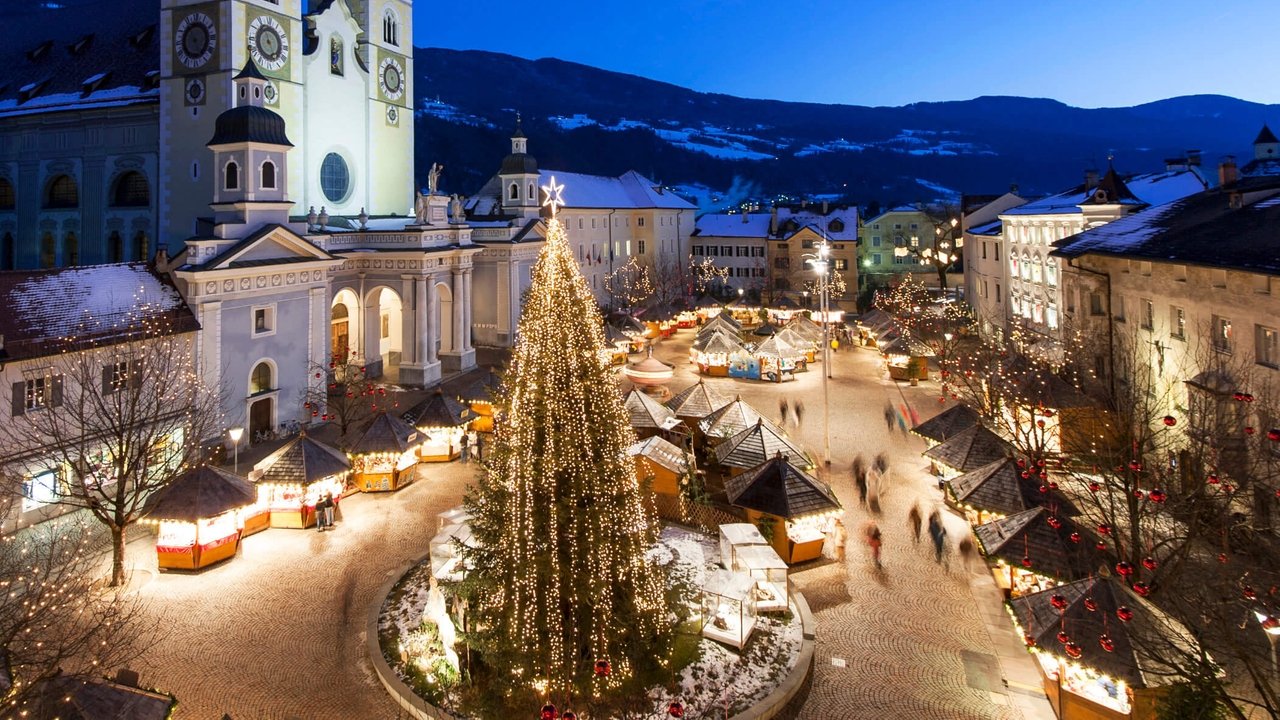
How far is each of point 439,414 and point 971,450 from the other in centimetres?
1784

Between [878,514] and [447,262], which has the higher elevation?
[447,262]

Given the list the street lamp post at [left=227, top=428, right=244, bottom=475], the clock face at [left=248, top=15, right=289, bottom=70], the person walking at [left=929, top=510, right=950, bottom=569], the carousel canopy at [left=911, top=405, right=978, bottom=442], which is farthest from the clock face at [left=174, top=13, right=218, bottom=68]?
the person walking at [left=929, top=510, right=950, bottom=569]

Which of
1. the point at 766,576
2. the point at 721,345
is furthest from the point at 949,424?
the point at 721,345

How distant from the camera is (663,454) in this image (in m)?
23.7

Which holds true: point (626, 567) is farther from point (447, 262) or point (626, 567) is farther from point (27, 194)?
point (27, 194)

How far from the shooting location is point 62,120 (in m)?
40.4

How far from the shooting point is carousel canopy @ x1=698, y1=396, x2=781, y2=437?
26750mm

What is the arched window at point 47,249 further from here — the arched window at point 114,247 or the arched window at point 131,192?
the arched window at point 131,192

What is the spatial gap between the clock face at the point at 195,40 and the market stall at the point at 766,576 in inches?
1378

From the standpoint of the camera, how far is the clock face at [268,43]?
35969 millimetres

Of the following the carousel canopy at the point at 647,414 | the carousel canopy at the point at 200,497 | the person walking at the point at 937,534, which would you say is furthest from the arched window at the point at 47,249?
the person walking at the point at 937,534

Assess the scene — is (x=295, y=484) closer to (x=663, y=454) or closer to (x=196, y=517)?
(x=196, y=517)

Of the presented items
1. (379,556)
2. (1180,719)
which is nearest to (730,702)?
(1180,719)

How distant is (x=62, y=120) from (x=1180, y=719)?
170 ft
